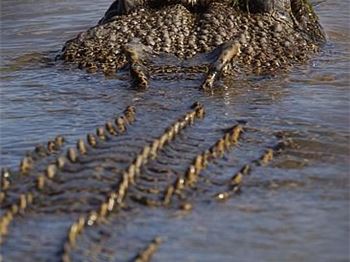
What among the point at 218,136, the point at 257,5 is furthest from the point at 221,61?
the point at 218,136

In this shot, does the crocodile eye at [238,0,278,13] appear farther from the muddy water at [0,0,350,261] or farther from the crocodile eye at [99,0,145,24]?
the crocodile eye at [99,0,145,24]

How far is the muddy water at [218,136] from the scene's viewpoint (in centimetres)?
356

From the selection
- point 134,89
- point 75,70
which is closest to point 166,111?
point 134,89

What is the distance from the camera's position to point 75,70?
7.05 metres

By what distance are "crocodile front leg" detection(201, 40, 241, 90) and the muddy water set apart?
125 millimetres

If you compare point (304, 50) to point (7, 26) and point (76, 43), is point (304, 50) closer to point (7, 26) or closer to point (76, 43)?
point (76, 43)

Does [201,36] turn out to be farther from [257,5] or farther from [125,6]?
[125,6]

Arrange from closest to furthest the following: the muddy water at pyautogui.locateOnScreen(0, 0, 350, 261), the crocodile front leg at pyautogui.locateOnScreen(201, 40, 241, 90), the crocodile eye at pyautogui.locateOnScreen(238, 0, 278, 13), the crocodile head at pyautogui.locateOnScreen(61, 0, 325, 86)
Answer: the muddy water at pyautogui.locateOnScreen(0, 0, 350, 261)
the crocodile front leg at pyautogui.locateOnScreen(201, 40, 241, 90)
the crocodile head at pyautogui.locateOnScreen(61, 0, 325, 86)
the crocodile eye at pyautogui.locateOnScreen(238, 0, 278, 13)

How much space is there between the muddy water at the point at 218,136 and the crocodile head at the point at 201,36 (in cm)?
21

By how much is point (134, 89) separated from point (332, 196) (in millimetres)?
2508

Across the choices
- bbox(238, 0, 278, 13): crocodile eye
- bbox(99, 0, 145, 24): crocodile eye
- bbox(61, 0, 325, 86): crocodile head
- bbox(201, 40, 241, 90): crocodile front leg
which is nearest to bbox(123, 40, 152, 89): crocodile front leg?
bbox(61, 0, 325, 86): crocodile head

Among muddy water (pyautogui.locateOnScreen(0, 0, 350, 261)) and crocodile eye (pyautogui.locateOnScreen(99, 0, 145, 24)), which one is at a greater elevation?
crocodile eye (pyautogui.locateOnScreen(99, 0, 145, 24))

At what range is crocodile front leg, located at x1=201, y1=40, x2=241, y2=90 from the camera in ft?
20.6

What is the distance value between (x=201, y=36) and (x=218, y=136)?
2236 millimetres
